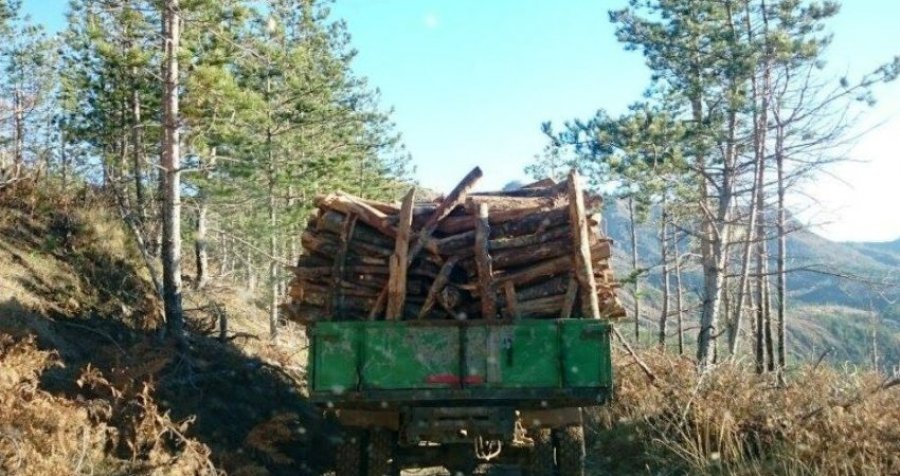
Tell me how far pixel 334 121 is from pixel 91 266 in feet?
43.8

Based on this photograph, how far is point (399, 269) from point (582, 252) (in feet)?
5.07

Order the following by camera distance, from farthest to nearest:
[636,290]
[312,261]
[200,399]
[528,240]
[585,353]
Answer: [636,290] → [200,399] → [312,261] → [528,240] → [585,353]

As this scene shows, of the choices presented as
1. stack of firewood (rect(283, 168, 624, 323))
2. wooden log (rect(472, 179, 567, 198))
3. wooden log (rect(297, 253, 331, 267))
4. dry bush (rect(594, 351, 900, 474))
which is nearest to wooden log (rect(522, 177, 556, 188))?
wooden log (rect(472, 179, 567, 198))

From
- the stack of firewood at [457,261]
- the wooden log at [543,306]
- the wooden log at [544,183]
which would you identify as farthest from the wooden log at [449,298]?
the wooden log at [544,183]

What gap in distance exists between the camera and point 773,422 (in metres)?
6.88

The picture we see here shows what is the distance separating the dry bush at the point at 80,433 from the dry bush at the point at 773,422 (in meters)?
4.25

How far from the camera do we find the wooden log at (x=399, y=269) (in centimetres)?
679

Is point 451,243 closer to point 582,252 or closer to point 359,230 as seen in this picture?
point 359,230

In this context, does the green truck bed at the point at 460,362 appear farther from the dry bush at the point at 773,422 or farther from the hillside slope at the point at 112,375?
the hillside slope at the point at 112,375

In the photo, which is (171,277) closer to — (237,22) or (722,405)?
(237,22)

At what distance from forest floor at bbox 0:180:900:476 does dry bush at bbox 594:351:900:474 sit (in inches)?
0.8

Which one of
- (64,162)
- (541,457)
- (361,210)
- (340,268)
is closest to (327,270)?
(340,268)

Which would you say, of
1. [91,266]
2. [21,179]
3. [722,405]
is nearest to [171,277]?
[91,266]

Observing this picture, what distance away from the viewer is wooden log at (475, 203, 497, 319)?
6746 mm
